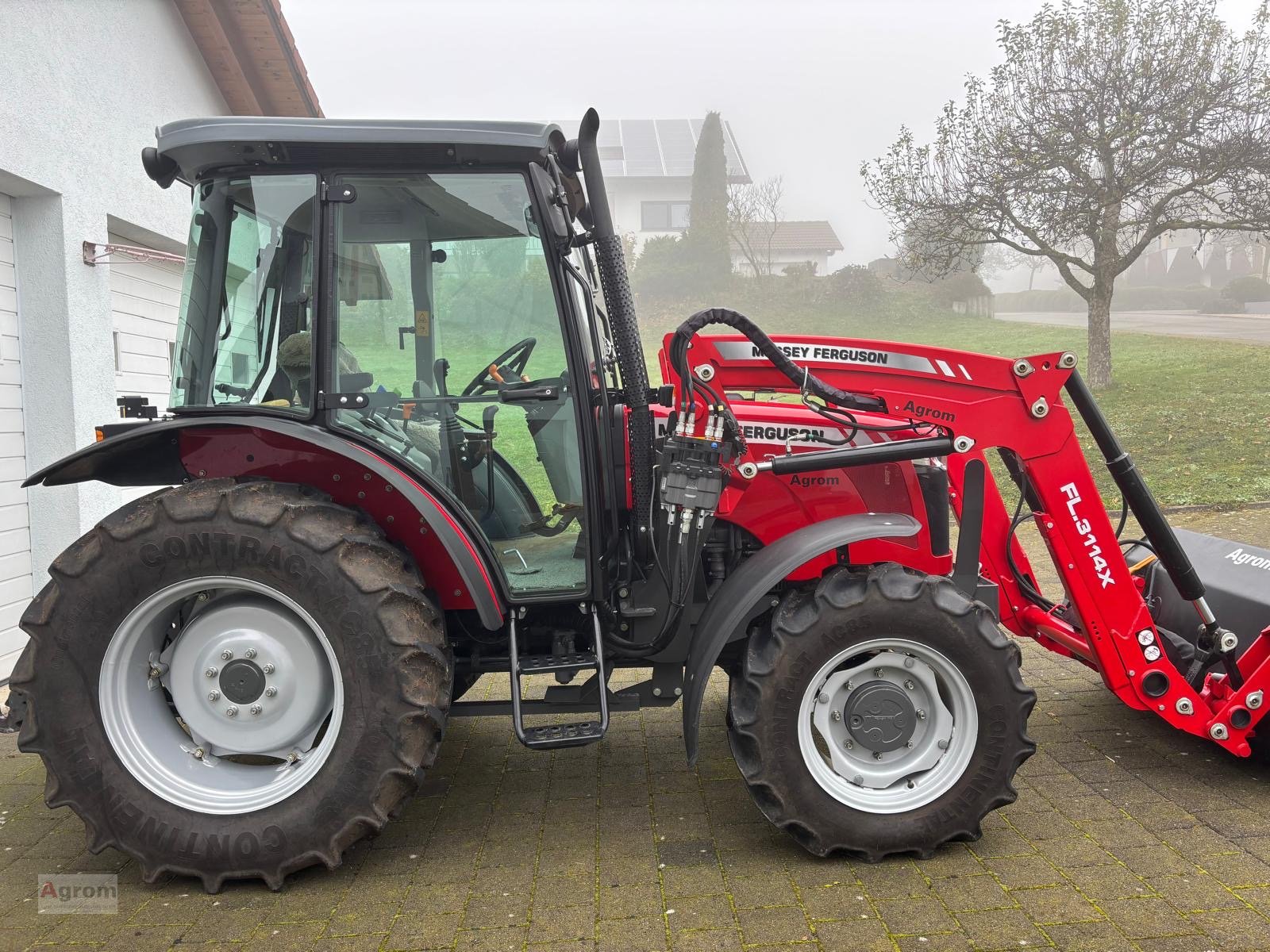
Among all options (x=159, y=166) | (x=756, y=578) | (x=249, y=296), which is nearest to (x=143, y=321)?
(x=159, y=166)

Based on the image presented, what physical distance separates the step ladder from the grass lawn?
5.04 metres

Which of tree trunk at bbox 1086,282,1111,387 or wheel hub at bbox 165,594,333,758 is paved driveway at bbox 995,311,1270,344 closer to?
tree trunk at bbox 1086,282,1111,387

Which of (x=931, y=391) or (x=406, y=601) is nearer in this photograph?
(x=406, y=601)

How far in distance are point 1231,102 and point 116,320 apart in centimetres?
1442

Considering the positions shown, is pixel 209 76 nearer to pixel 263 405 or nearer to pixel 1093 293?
pixel 263 405

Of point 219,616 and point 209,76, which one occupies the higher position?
point 209,76

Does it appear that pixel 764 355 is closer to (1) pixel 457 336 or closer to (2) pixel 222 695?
(1) pixel 457 336

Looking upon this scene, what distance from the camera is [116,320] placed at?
20.5 ft

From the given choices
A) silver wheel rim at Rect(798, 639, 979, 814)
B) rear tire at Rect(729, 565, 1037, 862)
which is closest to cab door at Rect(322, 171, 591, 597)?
rear tire at Rect(729, 565, 1037, 862)

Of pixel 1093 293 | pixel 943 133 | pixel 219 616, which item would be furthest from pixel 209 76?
pixel 1093 293

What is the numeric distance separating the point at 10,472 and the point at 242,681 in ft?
10.4

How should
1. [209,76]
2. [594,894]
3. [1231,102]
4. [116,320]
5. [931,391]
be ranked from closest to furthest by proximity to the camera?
[594,894], [931,391], [116,320], [209,76], [1231,102]

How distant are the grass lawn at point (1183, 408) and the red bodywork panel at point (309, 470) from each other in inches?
210

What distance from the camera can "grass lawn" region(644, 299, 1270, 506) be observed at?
10805mm
